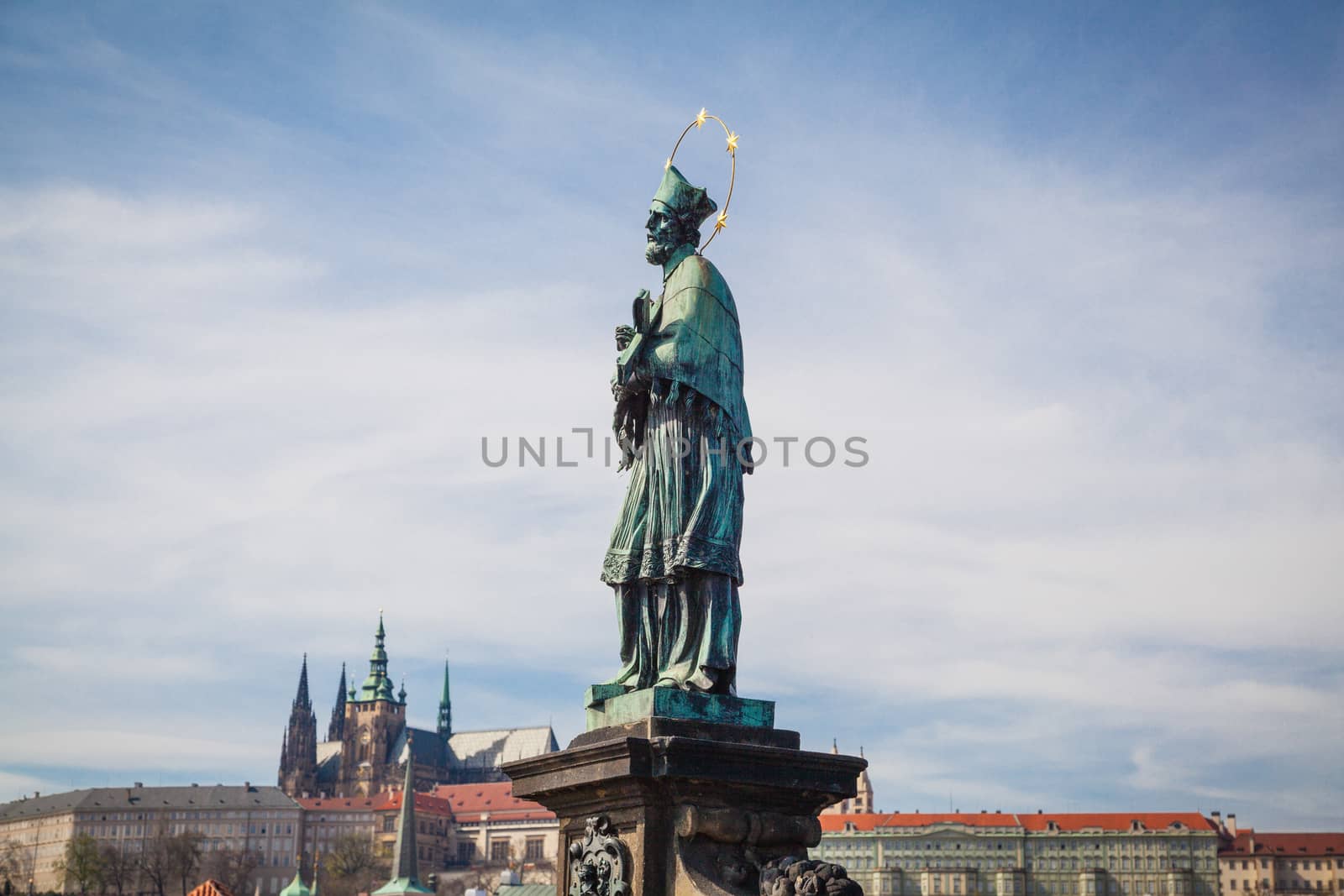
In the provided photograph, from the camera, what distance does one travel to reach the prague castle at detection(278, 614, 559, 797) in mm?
161250

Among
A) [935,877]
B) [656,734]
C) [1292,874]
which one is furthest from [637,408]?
[1292,874]

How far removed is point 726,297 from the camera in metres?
7.88

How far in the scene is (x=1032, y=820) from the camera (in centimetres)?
12144

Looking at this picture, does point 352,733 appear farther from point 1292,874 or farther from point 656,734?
point 656,734

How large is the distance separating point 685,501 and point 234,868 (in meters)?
134

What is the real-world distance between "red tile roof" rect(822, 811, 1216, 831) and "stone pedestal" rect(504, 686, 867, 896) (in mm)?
113610

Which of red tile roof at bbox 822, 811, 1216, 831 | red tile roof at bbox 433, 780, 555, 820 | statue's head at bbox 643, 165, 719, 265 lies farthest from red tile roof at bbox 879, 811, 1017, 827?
statue's head at bbox 643, 165, 719, 265

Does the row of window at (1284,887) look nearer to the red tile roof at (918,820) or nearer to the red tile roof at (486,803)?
the red tile roof at (918,820)

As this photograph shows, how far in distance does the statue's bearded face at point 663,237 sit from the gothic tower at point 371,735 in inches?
6231

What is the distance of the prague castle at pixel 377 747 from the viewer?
529 feet

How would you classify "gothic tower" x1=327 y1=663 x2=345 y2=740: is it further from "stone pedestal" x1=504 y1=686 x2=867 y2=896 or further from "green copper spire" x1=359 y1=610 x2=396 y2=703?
"stone pedestal" x1=504 y1=686 x2=867 y2=896

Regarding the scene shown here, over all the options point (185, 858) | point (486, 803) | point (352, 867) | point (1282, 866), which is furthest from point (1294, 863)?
point (185, 858)

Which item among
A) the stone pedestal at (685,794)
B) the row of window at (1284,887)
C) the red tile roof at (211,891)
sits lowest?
the row of window at (1284,887)

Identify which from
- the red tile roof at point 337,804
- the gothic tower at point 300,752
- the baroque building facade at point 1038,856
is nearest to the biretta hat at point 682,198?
the baroque building facade at point 1038,856
